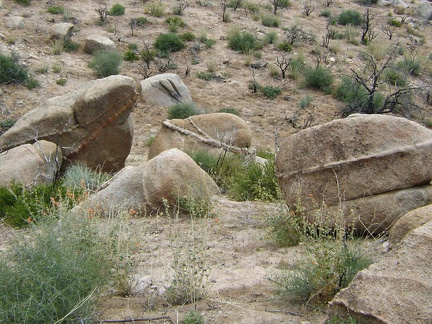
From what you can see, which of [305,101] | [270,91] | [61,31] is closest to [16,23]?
[61,31]

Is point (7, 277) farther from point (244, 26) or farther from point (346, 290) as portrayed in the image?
point (244, 26)

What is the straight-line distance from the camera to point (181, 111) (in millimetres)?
15414

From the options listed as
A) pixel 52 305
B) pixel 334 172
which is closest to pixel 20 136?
pixel 334 172

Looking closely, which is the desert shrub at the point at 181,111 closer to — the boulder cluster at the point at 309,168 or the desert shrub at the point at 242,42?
the boulder cluster at the point at 309,168

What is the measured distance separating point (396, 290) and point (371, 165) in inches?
82.6

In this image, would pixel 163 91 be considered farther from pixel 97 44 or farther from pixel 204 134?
pixel 204 134

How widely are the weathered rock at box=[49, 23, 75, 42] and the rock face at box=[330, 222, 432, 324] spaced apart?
16306 millimetres

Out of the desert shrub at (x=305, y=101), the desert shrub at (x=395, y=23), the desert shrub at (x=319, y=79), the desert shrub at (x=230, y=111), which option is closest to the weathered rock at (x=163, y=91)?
the desert shrub at (x=230, y=111)

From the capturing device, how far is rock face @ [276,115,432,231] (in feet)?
18.2

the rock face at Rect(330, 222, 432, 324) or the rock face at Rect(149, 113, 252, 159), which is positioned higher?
the rock face at Rect(330, 222, 432, 324)

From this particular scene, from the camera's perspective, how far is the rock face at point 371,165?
18.2 feet

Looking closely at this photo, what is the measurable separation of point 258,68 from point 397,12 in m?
11.5

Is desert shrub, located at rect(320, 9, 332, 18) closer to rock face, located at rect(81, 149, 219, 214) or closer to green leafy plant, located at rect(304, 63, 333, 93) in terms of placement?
green leafy plant, located at rect(304, 63, 333, 93)

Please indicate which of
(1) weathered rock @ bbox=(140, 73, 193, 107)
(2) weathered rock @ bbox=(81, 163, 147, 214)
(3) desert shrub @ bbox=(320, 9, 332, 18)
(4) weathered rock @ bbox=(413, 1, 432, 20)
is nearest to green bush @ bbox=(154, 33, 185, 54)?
(1) weathered rock @ bbox=(140, 73, 193, 107)
